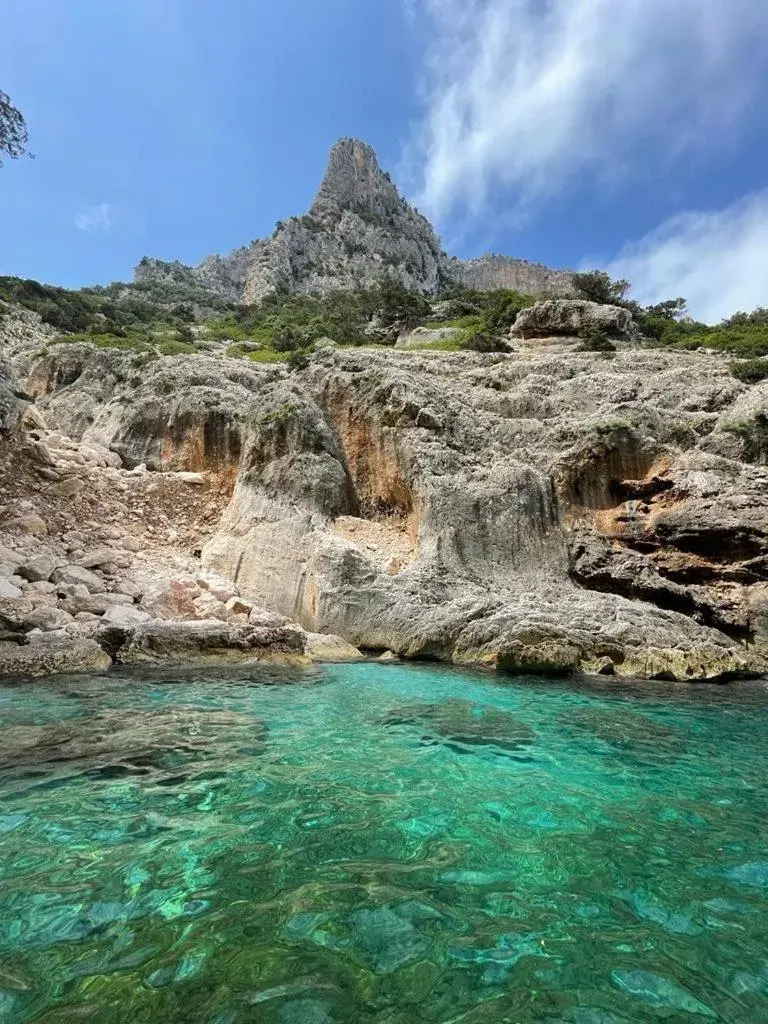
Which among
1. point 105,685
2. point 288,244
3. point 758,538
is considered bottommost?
point 105,685

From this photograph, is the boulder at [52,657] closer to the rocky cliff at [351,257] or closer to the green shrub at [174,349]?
the green shrub at [174,349]

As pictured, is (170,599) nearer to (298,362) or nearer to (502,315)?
(298,362)

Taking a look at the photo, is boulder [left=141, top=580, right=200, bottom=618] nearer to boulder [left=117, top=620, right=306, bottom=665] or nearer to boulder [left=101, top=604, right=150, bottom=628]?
boulder [left=101, top=604, right=150, bottom=628]

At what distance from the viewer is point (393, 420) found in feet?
66.3

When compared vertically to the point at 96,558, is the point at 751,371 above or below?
above

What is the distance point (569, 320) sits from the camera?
3278 cm

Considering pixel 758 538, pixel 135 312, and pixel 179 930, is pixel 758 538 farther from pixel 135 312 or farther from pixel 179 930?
pixel 135 312

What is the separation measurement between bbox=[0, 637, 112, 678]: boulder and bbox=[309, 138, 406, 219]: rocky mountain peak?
10420cm

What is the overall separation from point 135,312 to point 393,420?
161 feet

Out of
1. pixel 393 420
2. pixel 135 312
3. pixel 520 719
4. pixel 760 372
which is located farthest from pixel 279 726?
pixel 135 312

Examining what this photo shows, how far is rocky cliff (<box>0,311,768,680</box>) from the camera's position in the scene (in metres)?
14.9

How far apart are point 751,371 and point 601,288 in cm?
2056

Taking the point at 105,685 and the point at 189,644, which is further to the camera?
the point at 189,644

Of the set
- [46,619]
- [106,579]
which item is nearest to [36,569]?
[106,579]
